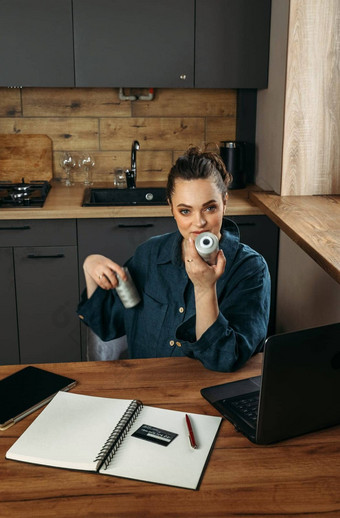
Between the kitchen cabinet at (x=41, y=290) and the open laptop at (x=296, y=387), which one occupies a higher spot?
the open laptop at (x=296, y=387)

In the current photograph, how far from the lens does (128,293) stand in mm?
1561

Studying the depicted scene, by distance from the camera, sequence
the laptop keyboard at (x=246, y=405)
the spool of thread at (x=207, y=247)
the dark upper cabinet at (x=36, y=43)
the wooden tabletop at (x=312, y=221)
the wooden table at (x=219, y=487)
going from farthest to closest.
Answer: the dark upper cabinet at (x=36, y=43), the wooden tabletop at (x=312, y=221), the spool of thread at (x=207, y=247), the laptop keyboard at (x=246, y=405), the wooden table at (x=219, y=487)

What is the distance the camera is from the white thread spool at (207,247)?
4.31 feet

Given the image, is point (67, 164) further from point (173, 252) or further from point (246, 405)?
point (246, 405)

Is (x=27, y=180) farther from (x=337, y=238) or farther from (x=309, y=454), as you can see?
(x=309, y=454)

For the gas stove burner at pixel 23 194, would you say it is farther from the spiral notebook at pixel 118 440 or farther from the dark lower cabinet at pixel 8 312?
the spiral notebook at pixel 118 440

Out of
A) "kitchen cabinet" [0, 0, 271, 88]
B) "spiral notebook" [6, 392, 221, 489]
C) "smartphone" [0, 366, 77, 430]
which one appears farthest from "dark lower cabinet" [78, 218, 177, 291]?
"spiral notebook" [6, 392, 221, 489]

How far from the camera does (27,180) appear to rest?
349 cm

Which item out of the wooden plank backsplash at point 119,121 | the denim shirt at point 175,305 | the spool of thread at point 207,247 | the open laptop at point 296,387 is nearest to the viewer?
the open laptop at point 296,387

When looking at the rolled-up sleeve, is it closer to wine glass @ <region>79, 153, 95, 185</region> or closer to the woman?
the woman

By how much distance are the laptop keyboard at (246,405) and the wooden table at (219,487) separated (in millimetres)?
43

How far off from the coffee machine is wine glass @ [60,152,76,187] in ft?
2.91

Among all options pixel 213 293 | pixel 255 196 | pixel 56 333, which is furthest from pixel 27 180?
pixel 213 293

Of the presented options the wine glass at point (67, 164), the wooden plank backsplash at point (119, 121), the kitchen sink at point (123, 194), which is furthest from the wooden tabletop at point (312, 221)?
the wine glass at point (67, 164)
